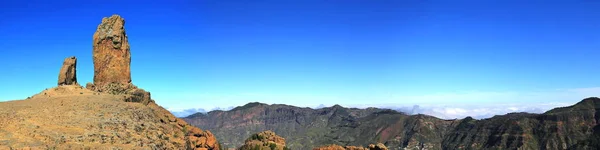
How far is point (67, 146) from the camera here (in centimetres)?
2906

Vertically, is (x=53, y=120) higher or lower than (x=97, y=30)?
lower

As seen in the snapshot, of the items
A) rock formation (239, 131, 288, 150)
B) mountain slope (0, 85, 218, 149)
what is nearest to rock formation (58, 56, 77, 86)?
mountain slope (0, 85, 218, 149)

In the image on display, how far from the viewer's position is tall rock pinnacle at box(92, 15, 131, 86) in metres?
67.1

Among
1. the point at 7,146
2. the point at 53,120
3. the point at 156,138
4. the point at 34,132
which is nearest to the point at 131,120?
the point at 156,138

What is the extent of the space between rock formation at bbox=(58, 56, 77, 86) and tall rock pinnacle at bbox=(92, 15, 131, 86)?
401 centimetres

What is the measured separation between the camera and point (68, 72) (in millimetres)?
66312

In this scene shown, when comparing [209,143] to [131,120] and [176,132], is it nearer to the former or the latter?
[176,132]

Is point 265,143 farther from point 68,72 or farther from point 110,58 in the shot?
point 68,72

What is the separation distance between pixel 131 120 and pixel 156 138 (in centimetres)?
443

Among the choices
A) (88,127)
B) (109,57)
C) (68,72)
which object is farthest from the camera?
(109,57)

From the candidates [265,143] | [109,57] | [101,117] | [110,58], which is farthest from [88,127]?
[265,143]

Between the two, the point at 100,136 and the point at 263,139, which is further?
the point at 263,139

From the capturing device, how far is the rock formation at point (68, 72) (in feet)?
211

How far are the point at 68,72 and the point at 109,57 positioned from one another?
694cm
